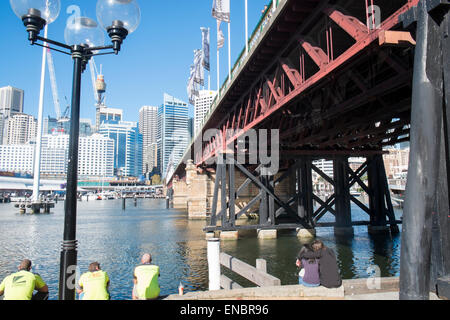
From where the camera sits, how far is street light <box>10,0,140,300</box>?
231 inches

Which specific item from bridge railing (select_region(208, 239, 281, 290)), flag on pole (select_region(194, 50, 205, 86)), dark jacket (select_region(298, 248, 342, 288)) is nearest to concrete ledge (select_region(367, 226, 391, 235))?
bridge railing (select_region(208, 239, 281, 290))

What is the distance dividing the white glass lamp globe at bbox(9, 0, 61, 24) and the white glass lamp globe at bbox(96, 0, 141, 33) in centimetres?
92

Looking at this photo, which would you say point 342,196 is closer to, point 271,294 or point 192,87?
point 271,294

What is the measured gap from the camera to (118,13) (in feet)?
21.1

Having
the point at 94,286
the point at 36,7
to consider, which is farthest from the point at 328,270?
the point at 36,7

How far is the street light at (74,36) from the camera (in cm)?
587

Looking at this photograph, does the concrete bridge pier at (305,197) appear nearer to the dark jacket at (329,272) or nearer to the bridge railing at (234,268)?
the bridge railing at (234,268)

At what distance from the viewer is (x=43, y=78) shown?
186 ft

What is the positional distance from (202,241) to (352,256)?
35.5ft

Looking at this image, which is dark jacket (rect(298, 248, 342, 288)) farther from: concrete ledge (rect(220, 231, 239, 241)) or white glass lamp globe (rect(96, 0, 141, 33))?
concrete ledge (rect(220, 231, 239, 241))

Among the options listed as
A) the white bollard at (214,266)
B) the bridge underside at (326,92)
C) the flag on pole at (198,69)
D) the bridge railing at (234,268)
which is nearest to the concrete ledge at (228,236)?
the bridge underside at (326,92)

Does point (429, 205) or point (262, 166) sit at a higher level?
point (262, 166)
